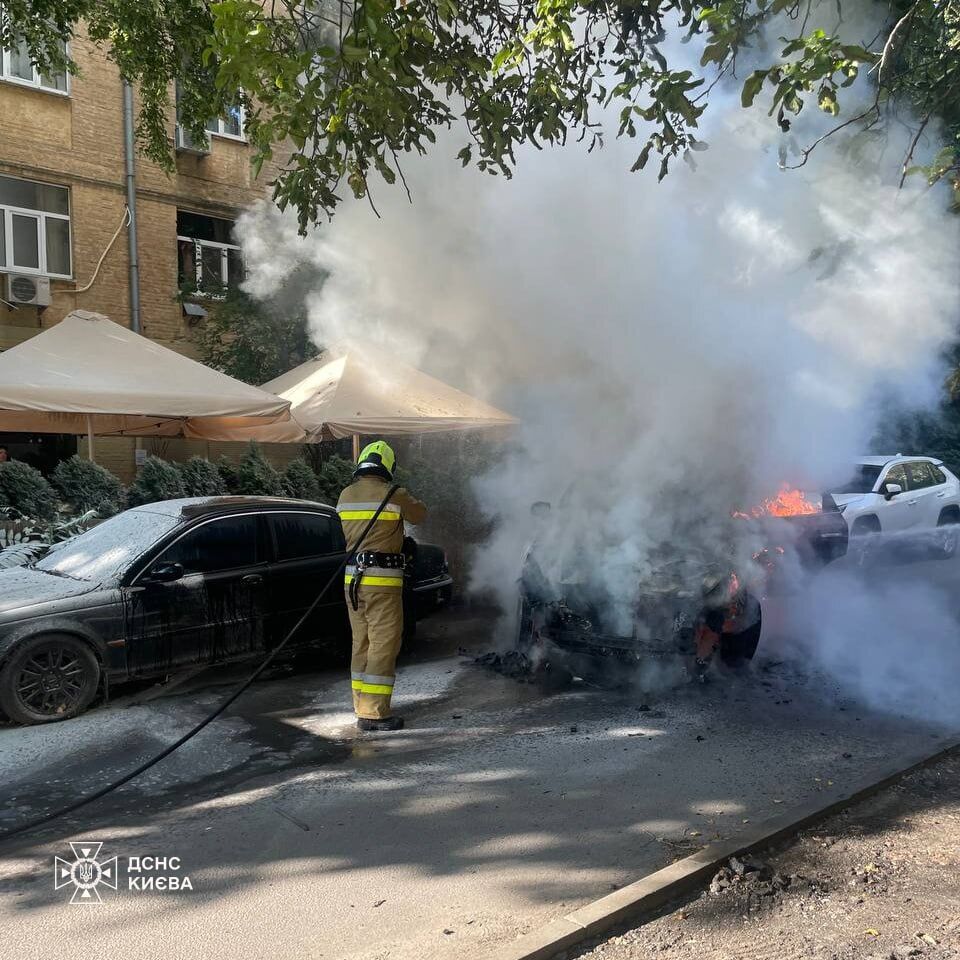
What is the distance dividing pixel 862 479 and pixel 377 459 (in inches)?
327

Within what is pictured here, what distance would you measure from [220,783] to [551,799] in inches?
68.5

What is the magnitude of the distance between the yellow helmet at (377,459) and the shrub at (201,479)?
4204mm

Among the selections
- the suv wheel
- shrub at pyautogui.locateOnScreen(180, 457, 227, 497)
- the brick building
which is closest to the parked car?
shrub at pyautogui.locateOnScreen(180, 457, 227, 497)

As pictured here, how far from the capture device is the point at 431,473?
11.1m

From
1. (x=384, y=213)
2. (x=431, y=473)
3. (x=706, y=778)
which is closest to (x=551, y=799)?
(x=706, y=778)

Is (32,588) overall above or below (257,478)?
below

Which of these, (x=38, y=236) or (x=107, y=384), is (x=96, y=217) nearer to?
(x=38, y=236)

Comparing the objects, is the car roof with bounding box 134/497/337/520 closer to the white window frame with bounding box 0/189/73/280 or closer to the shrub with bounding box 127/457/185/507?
the shrub with bounding box 127/457/185/507

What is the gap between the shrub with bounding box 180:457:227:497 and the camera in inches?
380

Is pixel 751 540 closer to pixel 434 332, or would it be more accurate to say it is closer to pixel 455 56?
pixel 434 332

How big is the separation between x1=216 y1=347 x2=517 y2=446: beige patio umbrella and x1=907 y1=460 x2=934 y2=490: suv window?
6.59 meters

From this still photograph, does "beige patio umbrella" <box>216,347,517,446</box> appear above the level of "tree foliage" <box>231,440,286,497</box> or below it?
above

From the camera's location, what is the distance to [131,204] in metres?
15.0

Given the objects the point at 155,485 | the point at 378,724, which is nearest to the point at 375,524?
the point at 378,724
